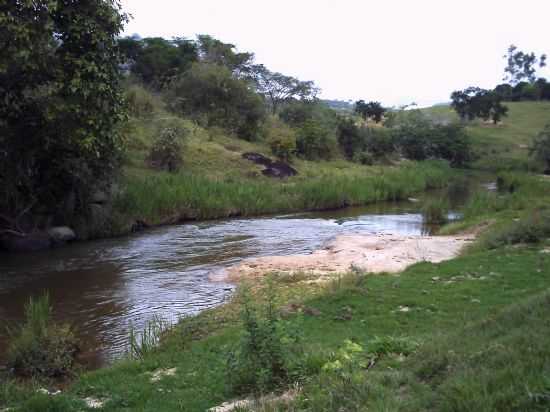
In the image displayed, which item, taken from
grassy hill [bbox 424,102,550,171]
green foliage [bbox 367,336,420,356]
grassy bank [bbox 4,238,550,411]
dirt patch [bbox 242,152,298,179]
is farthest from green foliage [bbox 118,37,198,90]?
green foliage [bbox 367,336,420,356]

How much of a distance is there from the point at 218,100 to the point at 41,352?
128 feet

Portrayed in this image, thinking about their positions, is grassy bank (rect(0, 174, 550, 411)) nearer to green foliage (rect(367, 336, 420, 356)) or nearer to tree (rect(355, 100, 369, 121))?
green foliage (rect(367, 336, 420, 356))

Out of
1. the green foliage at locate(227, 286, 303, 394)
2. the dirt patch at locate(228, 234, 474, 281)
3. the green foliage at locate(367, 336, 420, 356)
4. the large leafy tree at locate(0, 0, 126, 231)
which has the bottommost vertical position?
the dirt patch at locate(228, 234, 474, 281)

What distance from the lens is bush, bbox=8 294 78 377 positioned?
9109 millimetres

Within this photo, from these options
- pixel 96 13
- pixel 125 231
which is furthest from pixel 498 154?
pixel 96 13

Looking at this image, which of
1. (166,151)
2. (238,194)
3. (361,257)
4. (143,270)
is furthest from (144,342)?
(166,151)

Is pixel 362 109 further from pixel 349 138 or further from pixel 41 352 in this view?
pixel 41 352

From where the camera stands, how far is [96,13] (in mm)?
15039

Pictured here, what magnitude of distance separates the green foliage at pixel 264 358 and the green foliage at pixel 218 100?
131 ft

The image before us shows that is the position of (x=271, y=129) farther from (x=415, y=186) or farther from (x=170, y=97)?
(x=415, y=186)

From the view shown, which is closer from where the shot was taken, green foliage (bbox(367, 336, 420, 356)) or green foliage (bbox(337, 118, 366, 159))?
green foliage (bbox(367, 336, 420, 356))

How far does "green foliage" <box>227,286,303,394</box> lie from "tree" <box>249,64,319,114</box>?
5873 centimetres

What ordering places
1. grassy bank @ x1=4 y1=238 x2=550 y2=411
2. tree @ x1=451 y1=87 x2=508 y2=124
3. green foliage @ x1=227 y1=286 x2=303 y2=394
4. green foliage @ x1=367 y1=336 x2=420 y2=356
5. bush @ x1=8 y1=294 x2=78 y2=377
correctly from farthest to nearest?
tree @ x1=451 y1=87 x2=508 y2=124 → bush @ x1=8 y1=294 x2=78 y2=377 → green foliage @ x1=367 y1=336 x2=420 y2=356 → green foliage @ x1=227 y1=286 x2=303 y2=394 → grassy bank @ x1=4 y1=238 x2=550 y2=411

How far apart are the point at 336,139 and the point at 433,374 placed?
48268 mm
